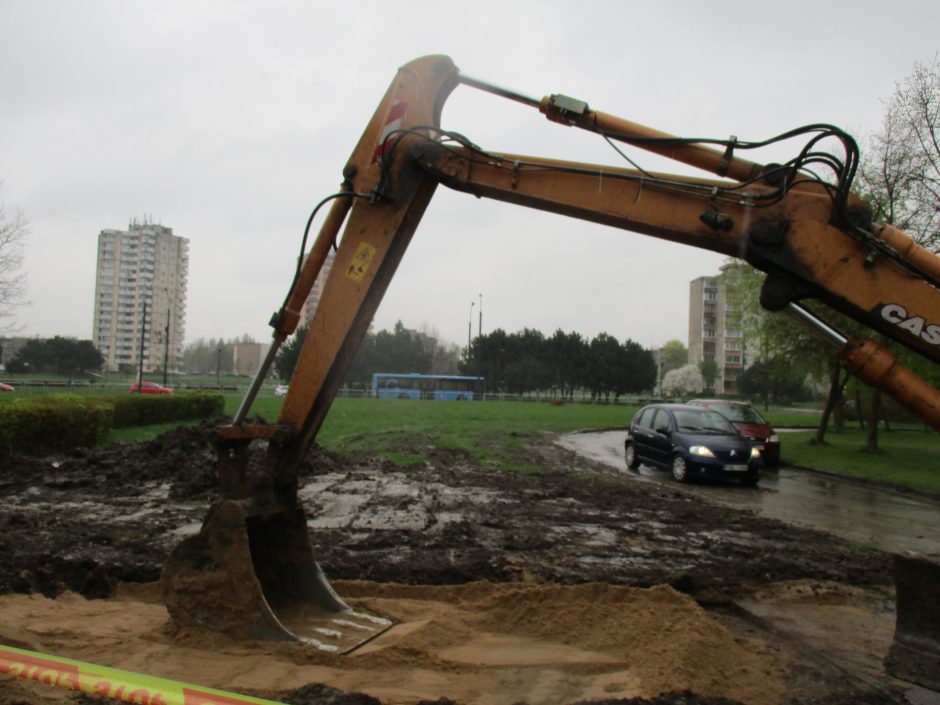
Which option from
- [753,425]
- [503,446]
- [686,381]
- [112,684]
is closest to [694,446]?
[753,425]

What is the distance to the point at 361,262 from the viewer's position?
530 centimetres

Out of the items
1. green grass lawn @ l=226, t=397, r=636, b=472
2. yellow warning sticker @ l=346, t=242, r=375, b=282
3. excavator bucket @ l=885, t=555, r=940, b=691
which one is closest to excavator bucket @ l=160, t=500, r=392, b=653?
yellow warning sticker @ l=346, t=242, r=375, b=282

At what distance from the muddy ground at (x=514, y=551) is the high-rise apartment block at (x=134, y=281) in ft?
265

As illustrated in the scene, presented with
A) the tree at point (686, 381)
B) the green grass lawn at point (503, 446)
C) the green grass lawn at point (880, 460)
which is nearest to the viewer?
the green grass lawn at point (880, 460)

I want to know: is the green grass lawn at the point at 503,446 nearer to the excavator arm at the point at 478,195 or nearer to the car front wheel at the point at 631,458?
the car front wheel at the point at 631,458

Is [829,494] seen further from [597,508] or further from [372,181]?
[372,181]

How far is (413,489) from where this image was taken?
43.2 ft

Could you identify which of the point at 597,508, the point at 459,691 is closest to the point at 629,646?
the point at 459,691

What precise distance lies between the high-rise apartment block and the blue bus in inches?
1229

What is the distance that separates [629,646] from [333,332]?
2912 mm

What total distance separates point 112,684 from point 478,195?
12.2ft

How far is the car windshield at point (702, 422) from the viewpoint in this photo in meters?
16.9

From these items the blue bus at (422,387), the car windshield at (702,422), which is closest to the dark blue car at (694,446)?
the car windshield at (702,422)

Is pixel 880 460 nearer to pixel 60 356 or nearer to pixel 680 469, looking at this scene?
pixel 680 469
